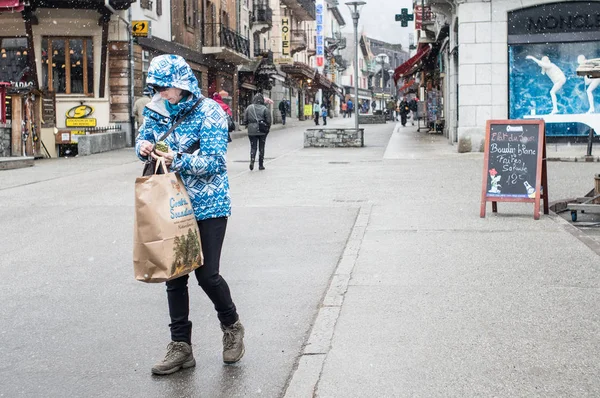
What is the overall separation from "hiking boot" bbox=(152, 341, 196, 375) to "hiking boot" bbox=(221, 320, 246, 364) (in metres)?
0.20

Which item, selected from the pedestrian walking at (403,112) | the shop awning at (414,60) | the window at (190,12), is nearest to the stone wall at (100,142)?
the window at (190,12)

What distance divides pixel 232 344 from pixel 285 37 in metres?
56.4

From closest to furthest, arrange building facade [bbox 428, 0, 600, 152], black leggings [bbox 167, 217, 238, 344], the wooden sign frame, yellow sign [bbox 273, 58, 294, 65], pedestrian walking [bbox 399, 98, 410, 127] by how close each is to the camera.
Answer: black leggings [bbox 167, 217, 238, 344], the wooden sign frame, building facade [bbox 428, 0, 600, 152], pedestrian walking [bbox 399, 98, 410, 127], yellow sign [bbox 273, 58, 294, 65]

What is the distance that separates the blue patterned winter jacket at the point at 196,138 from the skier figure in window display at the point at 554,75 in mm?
18186

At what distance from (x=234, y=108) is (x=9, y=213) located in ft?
117

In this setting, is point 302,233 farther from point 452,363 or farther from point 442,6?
point 442,6

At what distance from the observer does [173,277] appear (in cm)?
444

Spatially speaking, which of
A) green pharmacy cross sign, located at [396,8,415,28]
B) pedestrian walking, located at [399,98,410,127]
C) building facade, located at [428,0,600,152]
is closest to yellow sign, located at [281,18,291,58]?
pedestrian walking, located at [399,98,410,127]

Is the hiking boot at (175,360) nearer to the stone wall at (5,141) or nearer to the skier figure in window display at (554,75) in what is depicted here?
the stone wall at (5,141)

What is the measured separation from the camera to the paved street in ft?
14.9

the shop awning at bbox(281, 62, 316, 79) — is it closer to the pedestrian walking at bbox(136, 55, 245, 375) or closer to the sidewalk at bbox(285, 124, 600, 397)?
the sidewalk at bbox(285, 124, 600, 397)

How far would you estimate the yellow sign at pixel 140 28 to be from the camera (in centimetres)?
2866

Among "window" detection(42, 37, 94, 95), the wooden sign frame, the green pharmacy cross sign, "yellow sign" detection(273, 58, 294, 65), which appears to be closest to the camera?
the wooden sign frame

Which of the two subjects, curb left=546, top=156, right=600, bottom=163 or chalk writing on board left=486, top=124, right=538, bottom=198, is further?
curb left=546, top=156, right=600, bottom=163
